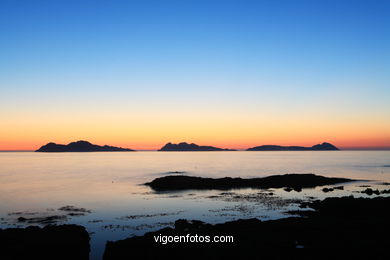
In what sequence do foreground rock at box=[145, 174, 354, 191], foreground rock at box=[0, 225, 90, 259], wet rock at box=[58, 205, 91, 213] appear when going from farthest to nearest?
foreground rock at box=[145, 174, 354, 191] < wet rock at box=[58, 205, 91, 213] < foreground rock at box=[0, 225, 90, 259]

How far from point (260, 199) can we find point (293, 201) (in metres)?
5.62

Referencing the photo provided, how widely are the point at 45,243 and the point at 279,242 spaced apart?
1789 cm

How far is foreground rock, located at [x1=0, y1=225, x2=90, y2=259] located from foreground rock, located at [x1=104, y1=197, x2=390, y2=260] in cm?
325

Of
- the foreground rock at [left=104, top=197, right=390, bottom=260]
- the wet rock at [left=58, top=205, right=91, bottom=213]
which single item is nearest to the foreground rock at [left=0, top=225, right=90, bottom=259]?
the foreground rock at [left=104, top=197, right=390, bottom=260]

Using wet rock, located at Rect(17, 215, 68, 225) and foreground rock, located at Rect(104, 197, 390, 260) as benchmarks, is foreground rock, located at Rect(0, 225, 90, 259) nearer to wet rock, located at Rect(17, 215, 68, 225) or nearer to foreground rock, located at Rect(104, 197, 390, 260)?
foreground rock, located at Rect(104, 197, 390, 260)

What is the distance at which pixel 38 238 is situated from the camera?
24094 millimetres

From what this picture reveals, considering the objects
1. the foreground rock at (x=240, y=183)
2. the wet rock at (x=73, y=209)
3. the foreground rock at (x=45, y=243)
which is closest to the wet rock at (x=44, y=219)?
the wet rock at (x=73, y=209)

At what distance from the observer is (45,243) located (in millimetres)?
23031

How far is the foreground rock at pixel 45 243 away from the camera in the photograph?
21.7 m

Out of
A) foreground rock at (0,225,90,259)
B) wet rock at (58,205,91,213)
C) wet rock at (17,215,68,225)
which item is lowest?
wet rock at (58,205,91,213)

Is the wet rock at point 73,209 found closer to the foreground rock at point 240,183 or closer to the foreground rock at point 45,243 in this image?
the foreground rock at point 45,243

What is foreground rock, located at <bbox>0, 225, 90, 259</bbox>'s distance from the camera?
2173cm

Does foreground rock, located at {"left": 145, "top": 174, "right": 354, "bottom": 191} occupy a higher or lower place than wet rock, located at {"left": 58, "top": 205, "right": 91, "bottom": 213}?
higher

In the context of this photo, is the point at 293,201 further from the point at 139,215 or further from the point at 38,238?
the point at 38,238
